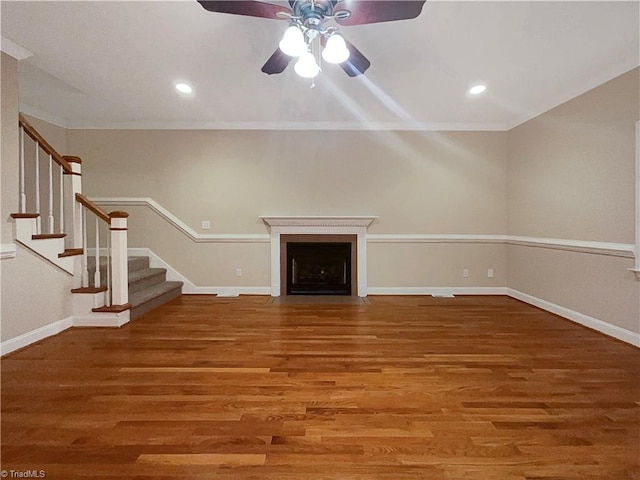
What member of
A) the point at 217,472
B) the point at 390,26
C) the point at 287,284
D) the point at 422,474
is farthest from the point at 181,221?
the point at 422,474

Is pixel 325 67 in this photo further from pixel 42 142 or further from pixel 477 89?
pixel 42 142

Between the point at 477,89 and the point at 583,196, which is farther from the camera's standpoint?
the point at 477,89

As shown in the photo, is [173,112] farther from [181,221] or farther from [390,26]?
[390,26]

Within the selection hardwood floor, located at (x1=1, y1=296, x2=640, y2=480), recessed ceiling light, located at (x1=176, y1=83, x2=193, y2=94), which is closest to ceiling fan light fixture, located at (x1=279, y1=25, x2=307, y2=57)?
hardwood floor, located at (x1=1, y1=296, x2=640, y2=480)

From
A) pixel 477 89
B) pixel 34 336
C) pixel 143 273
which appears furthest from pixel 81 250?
pixel 477 89

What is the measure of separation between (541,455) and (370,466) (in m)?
0.81

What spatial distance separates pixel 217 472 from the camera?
143cm

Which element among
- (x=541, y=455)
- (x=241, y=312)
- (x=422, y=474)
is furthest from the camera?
(x=241, y=312)

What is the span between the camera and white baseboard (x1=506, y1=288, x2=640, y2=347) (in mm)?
2988

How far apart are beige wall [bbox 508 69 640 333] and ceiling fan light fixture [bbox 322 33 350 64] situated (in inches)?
110

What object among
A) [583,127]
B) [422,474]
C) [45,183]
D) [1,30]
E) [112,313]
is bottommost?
[422,474]

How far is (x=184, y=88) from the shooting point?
3824 millimetres

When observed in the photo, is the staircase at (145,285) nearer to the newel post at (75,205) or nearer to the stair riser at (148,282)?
the stair riser at (148,282)

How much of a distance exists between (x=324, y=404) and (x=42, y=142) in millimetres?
3470
